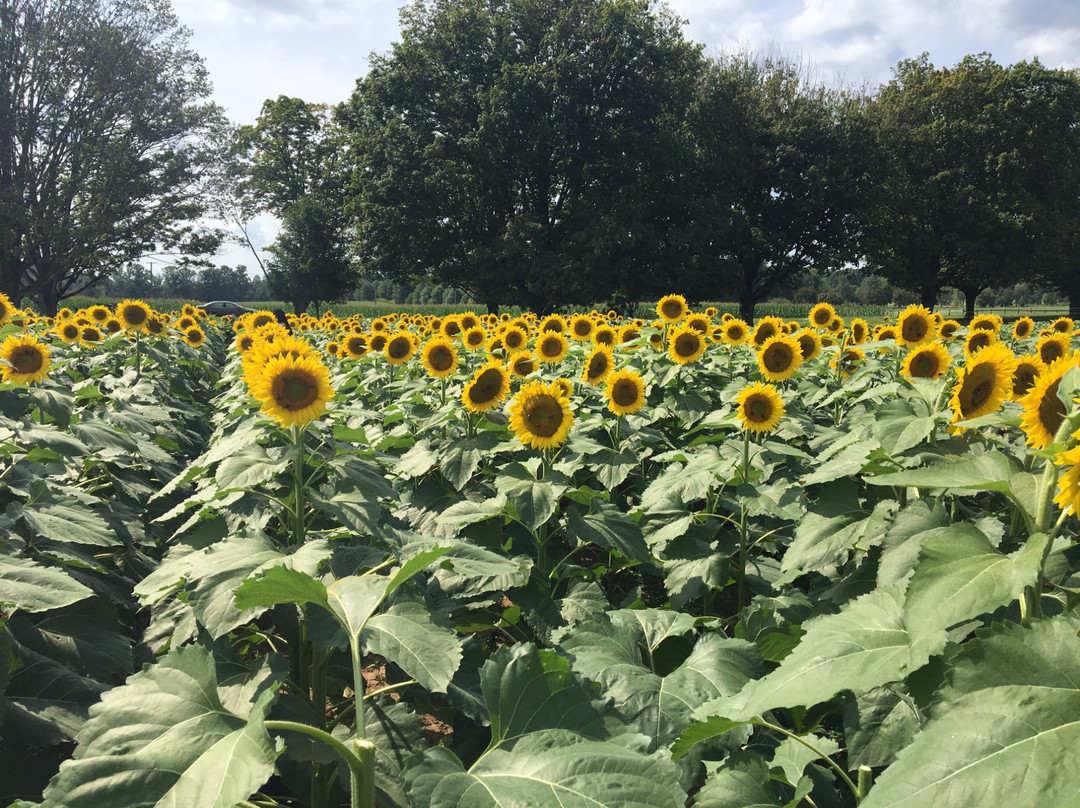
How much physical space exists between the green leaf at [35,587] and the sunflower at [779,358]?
4257 millimetres

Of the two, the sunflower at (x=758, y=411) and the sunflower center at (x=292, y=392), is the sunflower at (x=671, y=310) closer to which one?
the sunflower at (x=758, y=411)

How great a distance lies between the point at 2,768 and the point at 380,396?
4.88 meters

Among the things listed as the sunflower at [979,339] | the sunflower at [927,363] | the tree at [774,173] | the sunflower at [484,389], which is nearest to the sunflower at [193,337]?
the sunflower at [484,389]

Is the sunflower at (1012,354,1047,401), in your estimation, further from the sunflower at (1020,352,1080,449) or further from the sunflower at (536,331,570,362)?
the sunflower at (536,331,570,362)

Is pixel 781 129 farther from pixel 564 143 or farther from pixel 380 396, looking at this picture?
pixel 380 396

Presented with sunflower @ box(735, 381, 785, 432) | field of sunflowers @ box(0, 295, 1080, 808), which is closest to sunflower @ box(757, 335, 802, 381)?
field of sunflowers @ box(0, 295, 1080, 808)

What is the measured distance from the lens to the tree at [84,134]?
34219mm

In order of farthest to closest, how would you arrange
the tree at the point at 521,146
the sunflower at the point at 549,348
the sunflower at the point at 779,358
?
the tree at the point at 521,146 → the sunflower at the point at 549,348 → the sunflower at the point at 779,358

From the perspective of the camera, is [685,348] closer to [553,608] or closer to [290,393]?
[553,608]

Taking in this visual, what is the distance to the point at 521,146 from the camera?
1356 inches

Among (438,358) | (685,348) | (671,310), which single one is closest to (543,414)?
(438,358)

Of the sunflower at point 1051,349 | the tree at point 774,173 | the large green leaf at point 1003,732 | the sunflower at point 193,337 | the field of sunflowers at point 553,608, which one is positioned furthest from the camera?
the tree at point 774,173

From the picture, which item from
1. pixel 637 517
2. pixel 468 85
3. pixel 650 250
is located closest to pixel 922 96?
pixel 650 250

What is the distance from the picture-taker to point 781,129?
3803cm
